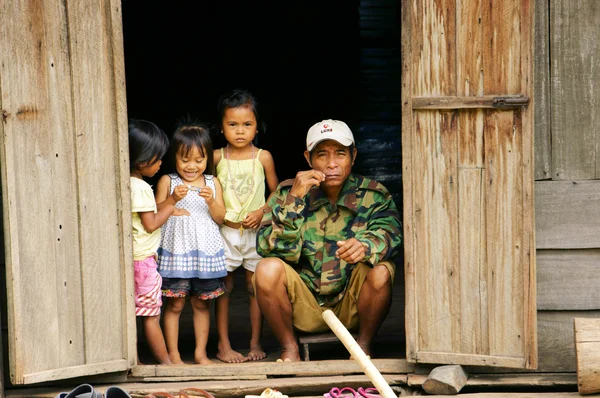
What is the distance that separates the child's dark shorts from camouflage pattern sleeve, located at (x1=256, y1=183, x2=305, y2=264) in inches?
12.0

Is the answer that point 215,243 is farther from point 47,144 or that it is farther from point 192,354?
point 47,144

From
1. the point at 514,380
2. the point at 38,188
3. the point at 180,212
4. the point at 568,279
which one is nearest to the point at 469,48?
the point at 568,279

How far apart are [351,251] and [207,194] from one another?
2.70 ft

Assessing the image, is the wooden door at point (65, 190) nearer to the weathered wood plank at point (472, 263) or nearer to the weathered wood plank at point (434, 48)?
the weathered wood plank at point (434, 48)

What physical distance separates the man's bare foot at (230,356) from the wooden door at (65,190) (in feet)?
1.90

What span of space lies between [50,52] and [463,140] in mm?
1924

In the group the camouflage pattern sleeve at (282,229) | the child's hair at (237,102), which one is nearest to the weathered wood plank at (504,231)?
the camouflage pattern sleeve at (282,229)

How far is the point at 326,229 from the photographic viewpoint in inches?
185

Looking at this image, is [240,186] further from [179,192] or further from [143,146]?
[143,146]

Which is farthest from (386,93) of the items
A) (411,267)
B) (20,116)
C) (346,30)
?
(20,116)

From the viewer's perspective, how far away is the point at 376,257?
438 centimetres

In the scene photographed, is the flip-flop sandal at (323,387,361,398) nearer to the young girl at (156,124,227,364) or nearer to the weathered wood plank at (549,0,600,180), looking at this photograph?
the young girl at (156,124,227,364)

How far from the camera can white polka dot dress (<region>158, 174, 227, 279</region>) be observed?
4566 millimetres

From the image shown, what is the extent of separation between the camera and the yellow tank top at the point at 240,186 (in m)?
4.82
